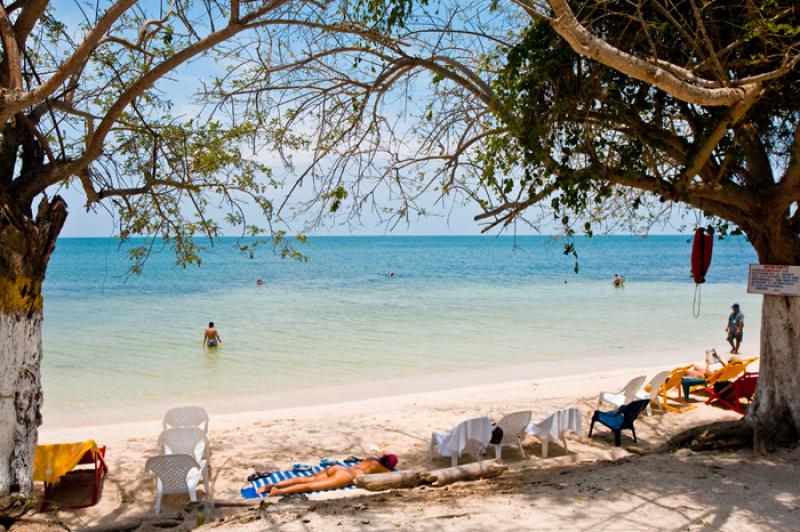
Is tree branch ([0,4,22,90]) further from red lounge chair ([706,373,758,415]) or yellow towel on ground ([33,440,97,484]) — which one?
red lounge chair ([706,373,758,415])

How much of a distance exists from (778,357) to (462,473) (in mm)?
3598

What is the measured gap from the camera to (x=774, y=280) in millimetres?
6594

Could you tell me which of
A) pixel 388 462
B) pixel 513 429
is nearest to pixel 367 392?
pixel 513 429

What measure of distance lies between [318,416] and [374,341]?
8.65m

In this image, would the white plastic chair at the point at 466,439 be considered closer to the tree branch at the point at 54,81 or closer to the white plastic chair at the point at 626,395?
the white plastic chair at the point at 626,395

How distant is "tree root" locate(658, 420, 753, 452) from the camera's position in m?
6.75

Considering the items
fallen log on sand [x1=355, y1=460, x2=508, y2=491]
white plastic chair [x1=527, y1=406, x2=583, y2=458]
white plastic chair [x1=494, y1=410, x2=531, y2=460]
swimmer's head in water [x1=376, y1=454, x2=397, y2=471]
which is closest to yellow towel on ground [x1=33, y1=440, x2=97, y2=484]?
fallen log on sand [x1=355, y1=460, x2=508, y2=491]

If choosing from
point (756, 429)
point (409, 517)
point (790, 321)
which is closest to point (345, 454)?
point (409, 517)

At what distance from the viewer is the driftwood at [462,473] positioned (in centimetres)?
620

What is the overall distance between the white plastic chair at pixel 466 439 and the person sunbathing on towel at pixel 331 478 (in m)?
0.63

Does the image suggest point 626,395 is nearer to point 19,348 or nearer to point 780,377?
point 780,377

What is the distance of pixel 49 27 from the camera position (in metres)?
6.70

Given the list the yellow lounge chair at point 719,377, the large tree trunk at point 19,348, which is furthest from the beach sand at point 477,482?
the large tree trunk at point 19,348

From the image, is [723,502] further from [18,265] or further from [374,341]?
[374,341]
